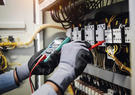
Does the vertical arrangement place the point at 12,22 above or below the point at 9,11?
below

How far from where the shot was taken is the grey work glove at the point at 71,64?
575mm

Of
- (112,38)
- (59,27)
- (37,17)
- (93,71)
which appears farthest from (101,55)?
(37,17)

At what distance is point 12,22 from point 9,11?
0.14 metres

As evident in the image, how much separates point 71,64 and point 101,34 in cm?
31

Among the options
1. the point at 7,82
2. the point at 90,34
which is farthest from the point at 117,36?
the point at 7,82

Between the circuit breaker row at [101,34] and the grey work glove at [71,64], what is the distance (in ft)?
0.59

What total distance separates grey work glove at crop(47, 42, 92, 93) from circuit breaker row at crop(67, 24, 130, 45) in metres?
0.18

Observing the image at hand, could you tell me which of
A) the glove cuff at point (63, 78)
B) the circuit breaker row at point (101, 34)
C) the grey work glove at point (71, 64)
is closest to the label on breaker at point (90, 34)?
the circuit breaker row at point (101, 34)

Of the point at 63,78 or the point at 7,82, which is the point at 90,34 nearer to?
the point at 63,78

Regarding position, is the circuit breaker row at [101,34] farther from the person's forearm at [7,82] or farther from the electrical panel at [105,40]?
Answer: the person's forearm at [7,82]

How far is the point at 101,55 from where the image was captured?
39.4 inches

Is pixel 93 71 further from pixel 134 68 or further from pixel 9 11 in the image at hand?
pixel 9 11

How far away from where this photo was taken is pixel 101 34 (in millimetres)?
789

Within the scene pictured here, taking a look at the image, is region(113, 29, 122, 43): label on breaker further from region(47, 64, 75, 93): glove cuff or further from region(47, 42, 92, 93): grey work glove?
region(47, 64, 75, 93): glove cuff
